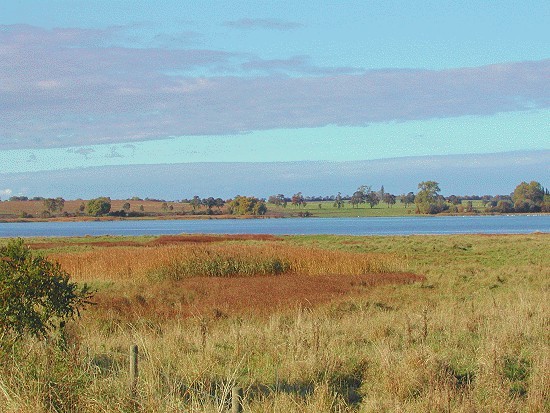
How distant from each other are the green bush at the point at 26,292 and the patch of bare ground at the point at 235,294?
6.92 metres

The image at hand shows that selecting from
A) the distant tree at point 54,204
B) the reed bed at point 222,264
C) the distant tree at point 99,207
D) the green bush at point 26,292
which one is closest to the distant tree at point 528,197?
the distant tree at point 99,207

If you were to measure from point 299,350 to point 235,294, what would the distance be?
10218mm

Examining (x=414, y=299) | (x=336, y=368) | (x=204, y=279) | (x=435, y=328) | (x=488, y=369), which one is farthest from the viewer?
(x=204, y=279)

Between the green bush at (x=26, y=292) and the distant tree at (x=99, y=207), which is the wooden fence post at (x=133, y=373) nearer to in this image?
the green bush at (x=26, y=292)

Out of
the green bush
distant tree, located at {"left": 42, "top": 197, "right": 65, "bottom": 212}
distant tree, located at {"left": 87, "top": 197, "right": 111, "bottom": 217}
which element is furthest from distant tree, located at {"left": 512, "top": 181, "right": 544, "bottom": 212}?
the green bush

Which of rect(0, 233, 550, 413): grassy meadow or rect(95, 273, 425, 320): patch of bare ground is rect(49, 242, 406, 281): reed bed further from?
rect(0, 233, 550, 413): grassy meadow

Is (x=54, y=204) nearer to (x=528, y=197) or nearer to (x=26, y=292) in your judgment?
(x=528, y=197)

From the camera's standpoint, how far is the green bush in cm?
747

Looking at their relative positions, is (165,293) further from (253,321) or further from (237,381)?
Result: (237,381)

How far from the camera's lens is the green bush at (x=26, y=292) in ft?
24.5

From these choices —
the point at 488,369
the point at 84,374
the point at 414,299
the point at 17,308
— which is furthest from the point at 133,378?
the point at 414,299

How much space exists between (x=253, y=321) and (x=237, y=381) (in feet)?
17.5

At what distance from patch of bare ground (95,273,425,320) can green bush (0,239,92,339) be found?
6.92 m

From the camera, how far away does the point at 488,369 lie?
8.04m
